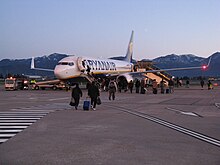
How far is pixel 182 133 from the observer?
10227 millimetres

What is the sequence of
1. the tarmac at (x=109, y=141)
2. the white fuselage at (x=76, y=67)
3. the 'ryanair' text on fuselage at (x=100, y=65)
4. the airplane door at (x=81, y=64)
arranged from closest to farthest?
the tarmac at (x=109, y=141) → the white fuselage at (x=76, y=67) → the airplane door at (x=81, y=64) → the 'ryanair' text on fuselage at (x=100, y=65)

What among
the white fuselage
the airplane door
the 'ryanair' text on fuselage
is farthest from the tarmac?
the 'ryanair' text on fuselage

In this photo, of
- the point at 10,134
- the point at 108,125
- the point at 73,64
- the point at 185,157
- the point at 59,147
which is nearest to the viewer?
the point at 185,157

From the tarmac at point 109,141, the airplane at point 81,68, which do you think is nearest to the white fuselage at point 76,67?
the airplane at point 81,68

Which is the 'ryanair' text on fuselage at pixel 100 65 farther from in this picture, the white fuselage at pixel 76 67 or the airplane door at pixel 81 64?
the airplane door at pixel 81 64

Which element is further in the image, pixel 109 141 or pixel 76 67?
pixel 76 67

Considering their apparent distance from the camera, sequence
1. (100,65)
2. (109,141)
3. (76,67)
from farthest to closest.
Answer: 1. (100,65)
2. (76,67)
3. (109,141)

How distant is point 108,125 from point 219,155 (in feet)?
16.8

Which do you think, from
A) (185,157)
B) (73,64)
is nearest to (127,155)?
(185,157)

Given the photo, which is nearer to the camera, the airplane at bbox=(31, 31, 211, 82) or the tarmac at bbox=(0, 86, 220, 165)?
the tarmac at bbox=(0, 86, 220, 165)

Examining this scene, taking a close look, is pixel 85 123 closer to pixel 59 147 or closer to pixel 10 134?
pixel 10 134

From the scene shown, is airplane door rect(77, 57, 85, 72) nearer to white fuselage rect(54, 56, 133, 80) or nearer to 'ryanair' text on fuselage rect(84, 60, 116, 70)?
white fuselage rect(54, 56, 133, 80)

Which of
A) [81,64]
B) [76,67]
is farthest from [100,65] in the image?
[76,67]

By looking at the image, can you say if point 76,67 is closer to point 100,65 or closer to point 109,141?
point 100,65
